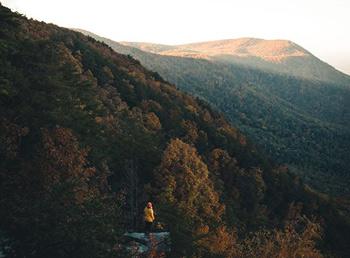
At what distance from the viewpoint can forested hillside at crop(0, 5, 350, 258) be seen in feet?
63.4

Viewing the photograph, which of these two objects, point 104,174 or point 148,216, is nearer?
point 148,216

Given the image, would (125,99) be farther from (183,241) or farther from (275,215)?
(183,241)

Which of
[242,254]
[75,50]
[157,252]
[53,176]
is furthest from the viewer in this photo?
[75,50]

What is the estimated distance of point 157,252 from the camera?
26219 millimetres

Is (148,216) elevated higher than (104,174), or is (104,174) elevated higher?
(148,216)

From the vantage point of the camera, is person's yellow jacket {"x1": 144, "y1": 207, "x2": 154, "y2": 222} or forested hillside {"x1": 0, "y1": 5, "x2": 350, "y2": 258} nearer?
forested hillside {"x1": 0, "y1": 5, "x2": 350, "y2": 258}

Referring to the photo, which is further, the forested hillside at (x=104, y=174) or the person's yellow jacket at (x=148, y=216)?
the person's yellow jacket at (x=148, y=216)

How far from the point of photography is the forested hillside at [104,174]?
1933 cm

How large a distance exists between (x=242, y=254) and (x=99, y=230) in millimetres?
18410

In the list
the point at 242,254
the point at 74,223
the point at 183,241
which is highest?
the point at 74,223

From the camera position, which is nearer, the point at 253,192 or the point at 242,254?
the point at 242,254

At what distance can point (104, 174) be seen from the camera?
4041 centimetres

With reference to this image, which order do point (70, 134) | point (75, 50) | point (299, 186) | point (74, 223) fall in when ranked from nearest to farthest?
point (74, 223) → point (70, 134) → point (75, 50) → point (299, 186)

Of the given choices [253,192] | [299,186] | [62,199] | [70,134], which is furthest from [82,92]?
[299,186]
